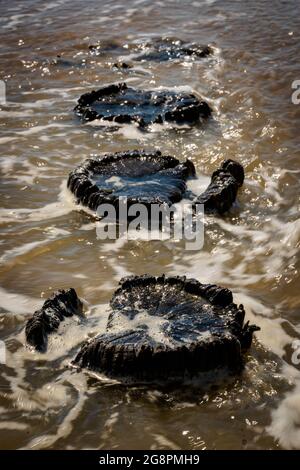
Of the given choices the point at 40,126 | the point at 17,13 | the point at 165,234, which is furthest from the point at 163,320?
the point at 17,13

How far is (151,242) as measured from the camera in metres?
5.70

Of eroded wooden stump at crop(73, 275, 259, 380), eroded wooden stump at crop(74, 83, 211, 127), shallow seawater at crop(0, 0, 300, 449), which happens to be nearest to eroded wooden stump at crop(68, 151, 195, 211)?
shallow seawater at crop(0, 0, 300, 449)

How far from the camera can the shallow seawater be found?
362cm

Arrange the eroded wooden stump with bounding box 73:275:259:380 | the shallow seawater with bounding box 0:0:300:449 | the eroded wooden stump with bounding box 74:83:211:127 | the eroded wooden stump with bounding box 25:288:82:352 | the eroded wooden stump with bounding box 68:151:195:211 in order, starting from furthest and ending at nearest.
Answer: the eroded wooden stump with bounding box 74:83:211:127
the eroded wooden stump with bounding box 68:151:195:211
the eroded wooden stump with bounding box 25:288:82:352
the eroded wooden stump with bounding box 73:275:259:380
the shallow seawater with bounding box 0:0:300:449

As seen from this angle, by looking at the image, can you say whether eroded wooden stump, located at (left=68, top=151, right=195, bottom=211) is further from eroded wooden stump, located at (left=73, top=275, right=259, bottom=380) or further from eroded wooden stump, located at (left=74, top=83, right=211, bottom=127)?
eroded wooden stump, located at (left=73, top=275, right=259, bottom=380)

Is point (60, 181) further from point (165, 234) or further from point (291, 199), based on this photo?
point (291, 199)

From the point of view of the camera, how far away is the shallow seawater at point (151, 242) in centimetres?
362

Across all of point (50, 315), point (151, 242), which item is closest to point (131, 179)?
point (151, 242)

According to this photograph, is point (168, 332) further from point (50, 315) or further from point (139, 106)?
point (139, 106)

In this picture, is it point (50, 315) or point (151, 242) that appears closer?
point (50, 315)

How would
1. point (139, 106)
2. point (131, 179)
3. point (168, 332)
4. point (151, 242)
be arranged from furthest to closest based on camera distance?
point (139, 106) < point (131, 179) < point (151, 242) < point (168, 332)

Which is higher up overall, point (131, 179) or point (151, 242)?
point (131, 179)

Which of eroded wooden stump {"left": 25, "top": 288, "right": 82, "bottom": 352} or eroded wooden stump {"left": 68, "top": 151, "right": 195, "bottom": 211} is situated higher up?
eroded wooden stump {"left": 68, "top": 151, "right": 195, "bottom": 211}
